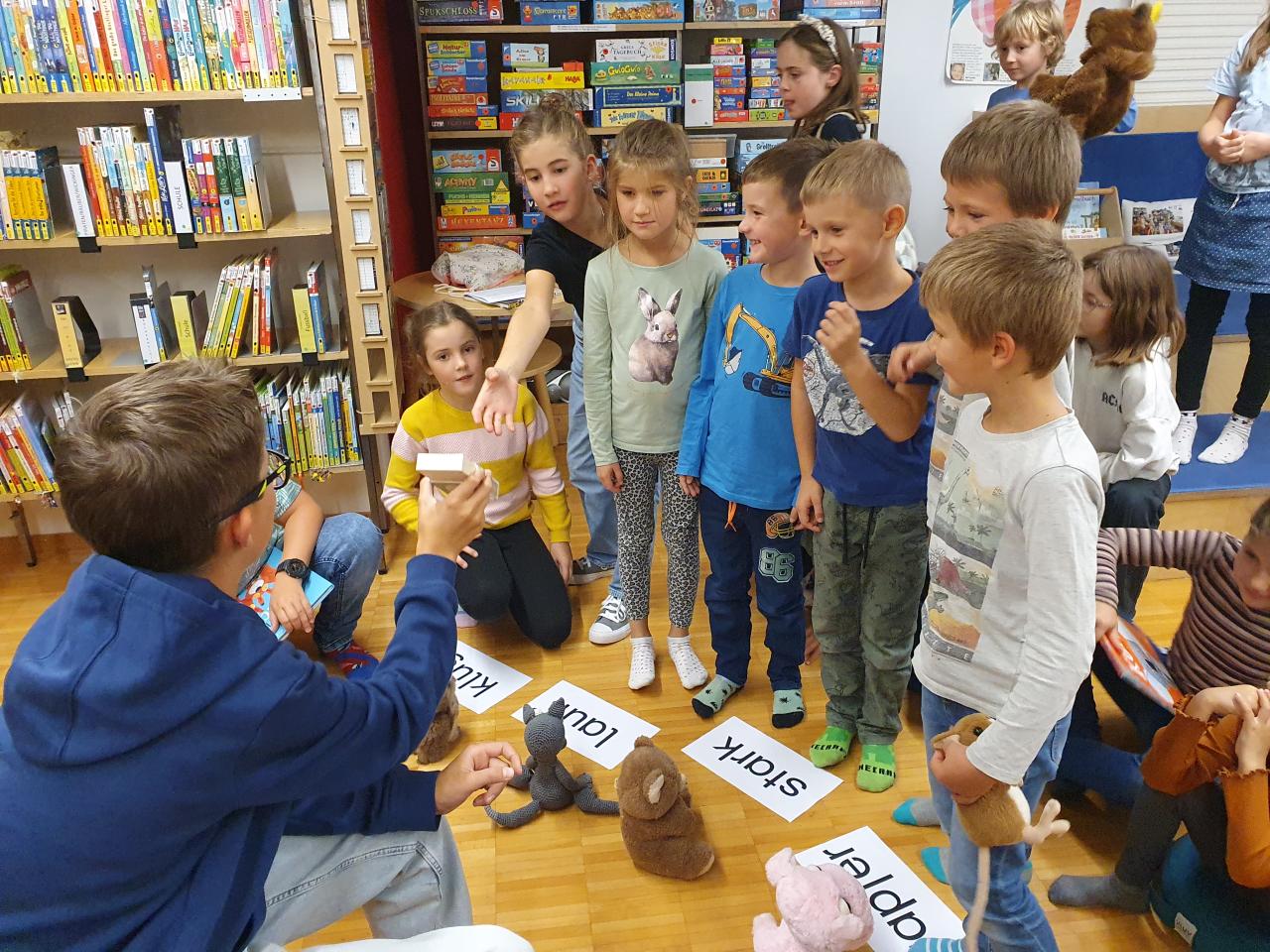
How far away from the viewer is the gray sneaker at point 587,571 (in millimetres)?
2693

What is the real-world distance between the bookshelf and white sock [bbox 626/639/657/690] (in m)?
1.10

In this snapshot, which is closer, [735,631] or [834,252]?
[834,252]

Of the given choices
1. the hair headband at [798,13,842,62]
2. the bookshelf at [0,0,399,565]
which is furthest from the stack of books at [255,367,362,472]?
the hair headband at [798,13,842,62]

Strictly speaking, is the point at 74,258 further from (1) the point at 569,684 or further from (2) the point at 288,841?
(2) the point at 288,841

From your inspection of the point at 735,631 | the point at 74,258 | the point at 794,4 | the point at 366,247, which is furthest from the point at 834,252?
the point at 794,4

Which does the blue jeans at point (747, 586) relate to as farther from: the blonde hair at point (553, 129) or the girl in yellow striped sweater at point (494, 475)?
the blonde hair at point (553, 129)

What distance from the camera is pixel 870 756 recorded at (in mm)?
1888

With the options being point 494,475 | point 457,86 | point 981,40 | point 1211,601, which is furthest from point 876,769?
A: point 981,40

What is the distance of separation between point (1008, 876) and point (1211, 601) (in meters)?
0.63

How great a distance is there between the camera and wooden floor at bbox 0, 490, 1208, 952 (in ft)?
5.19

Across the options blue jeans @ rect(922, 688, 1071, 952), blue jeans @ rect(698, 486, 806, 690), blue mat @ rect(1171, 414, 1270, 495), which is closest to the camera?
blue jeans @ rect(922, 688, 1071, 952)

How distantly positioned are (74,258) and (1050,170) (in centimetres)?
276

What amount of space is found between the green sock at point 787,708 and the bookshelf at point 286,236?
1.45 meters

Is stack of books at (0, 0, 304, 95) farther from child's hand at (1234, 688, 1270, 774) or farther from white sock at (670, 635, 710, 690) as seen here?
child's hand at (1234, 688, 1270, 774)
